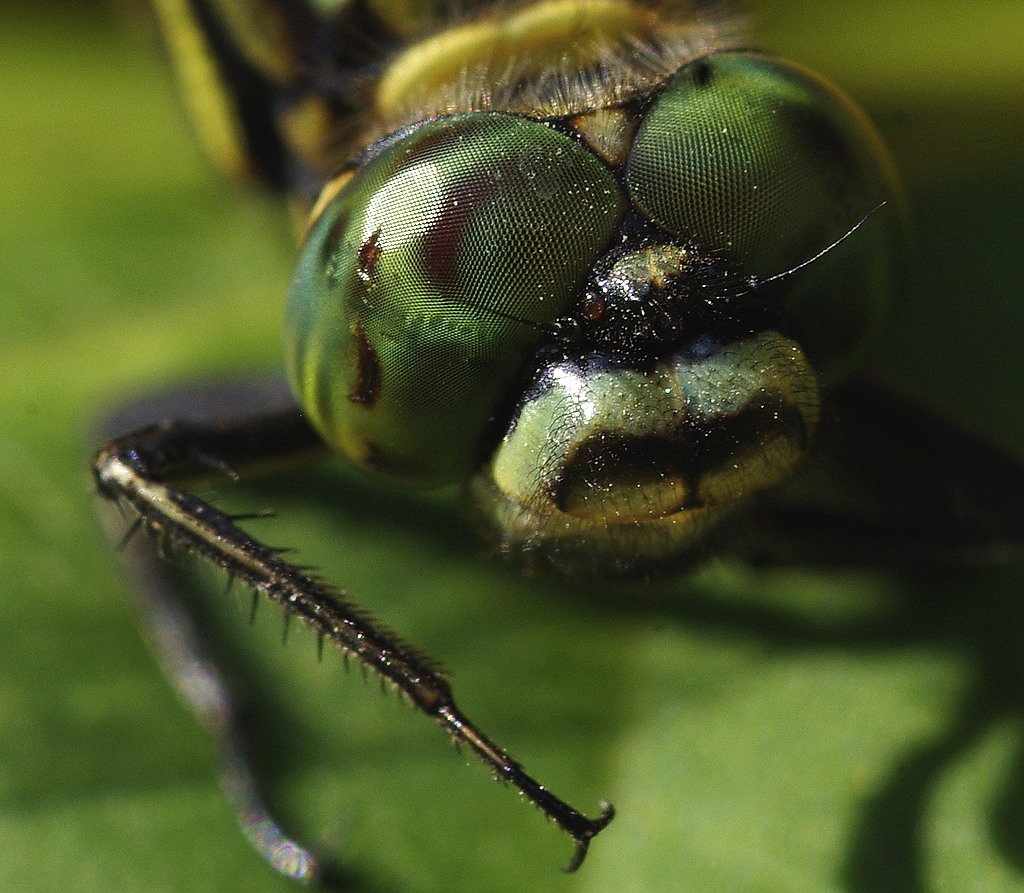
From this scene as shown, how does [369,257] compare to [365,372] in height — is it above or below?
above

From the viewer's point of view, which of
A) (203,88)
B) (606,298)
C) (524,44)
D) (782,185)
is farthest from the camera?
(203,88)

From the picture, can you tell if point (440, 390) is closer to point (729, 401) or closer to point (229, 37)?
point (729, 401)

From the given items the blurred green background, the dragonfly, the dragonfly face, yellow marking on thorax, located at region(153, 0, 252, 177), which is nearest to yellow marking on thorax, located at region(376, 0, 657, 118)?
the dragonfly

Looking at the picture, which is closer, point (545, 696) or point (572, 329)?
point (572, 329)

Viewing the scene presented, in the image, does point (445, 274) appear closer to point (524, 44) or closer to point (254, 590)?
point (254, 590)

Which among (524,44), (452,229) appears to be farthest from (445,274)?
(524,44)

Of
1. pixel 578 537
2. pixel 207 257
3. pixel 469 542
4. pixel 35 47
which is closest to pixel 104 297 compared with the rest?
pixel 207 257

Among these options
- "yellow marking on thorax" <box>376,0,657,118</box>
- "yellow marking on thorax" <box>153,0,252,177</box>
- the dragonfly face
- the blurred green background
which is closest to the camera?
the dragonfly face

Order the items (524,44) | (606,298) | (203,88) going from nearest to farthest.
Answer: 1. (606,298)
2. (524,44)
3. (203,88)

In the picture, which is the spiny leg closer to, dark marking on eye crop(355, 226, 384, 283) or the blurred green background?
the blurred green background
